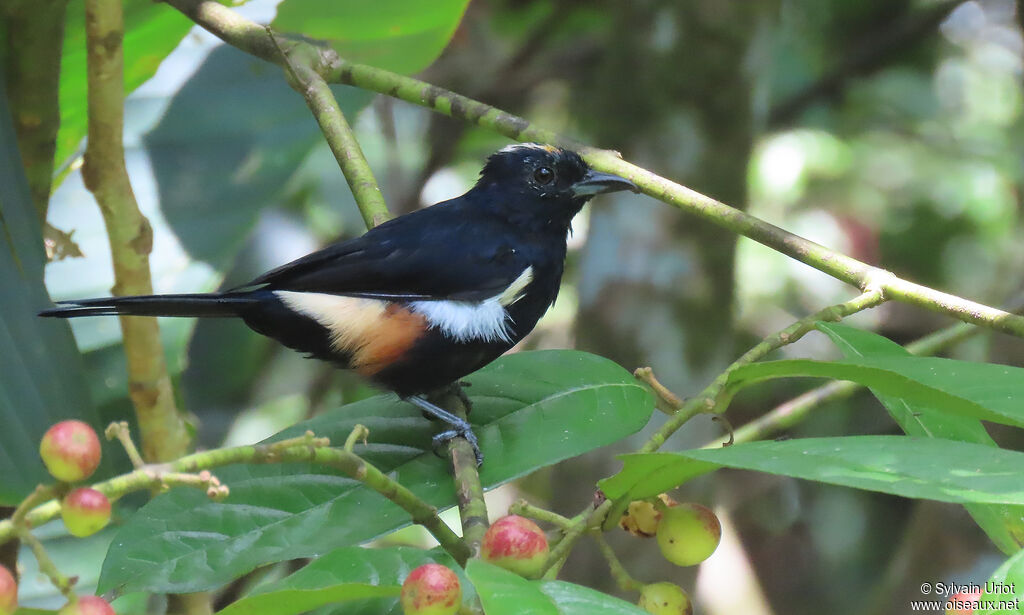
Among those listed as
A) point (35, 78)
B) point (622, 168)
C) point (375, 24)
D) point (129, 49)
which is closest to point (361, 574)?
point (622, 168)

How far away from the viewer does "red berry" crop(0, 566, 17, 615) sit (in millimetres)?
1002

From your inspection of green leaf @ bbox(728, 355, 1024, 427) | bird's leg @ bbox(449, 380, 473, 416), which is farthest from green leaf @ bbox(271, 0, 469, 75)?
green leaf @ bbox(728, 355, 1024, 427)

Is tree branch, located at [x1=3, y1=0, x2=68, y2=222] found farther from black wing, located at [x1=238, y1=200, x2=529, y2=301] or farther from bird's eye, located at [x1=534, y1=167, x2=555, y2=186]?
bird's eye, located at [x1=534, y1=167, x2=555, y2=186]

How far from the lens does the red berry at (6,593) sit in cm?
100

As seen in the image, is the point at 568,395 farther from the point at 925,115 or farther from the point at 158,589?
the point at 925,115

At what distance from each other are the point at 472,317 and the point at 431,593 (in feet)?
4.26

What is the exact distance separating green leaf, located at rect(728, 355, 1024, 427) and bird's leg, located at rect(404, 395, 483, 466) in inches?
18.5

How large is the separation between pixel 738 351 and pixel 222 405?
8.01 feet

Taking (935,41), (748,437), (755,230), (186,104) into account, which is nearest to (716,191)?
(748,437)

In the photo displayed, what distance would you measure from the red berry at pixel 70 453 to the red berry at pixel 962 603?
1.01m

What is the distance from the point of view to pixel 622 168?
1.87 metres

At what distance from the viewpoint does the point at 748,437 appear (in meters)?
2.34

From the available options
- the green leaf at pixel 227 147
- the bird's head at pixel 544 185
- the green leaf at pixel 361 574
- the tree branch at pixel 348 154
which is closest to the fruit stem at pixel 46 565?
the green leaf at pixel 361 574

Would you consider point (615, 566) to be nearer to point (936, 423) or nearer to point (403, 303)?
point (936, 423)
